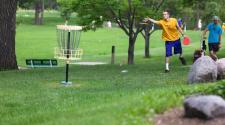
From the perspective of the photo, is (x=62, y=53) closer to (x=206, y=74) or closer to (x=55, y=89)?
(x=55, y=89)

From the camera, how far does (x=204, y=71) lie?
36.8ft

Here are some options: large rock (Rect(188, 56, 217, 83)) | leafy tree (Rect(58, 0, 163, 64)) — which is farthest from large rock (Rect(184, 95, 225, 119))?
leafy tree (Rect(58, 0, 163, 64))

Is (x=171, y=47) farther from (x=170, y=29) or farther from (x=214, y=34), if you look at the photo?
(x=214, y=34)

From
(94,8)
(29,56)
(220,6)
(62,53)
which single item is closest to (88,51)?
(29,56)

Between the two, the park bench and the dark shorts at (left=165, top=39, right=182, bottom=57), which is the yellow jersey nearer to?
the dark shorts at (left=165, top=39, right=182, bottom=57)

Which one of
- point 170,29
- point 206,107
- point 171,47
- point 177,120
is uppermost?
point 170,29

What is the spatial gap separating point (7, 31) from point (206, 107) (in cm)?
1455

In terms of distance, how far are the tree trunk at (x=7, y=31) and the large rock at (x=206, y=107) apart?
14231 millimetres

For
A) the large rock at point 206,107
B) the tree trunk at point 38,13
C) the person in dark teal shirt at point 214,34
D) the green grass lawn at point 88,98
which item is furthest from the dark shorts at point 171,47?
the tree trunk at point 38,13

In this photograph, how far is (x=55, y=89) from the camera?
1316 cm

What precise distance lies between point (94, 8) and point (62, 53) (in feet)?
35.3

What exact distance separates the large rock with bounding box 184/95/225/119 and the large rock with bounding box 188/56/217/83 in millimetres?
4257

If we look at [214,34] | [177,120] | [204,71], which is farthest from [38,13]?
[177,120]

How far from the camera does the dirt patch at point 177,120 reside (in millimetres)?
6844
